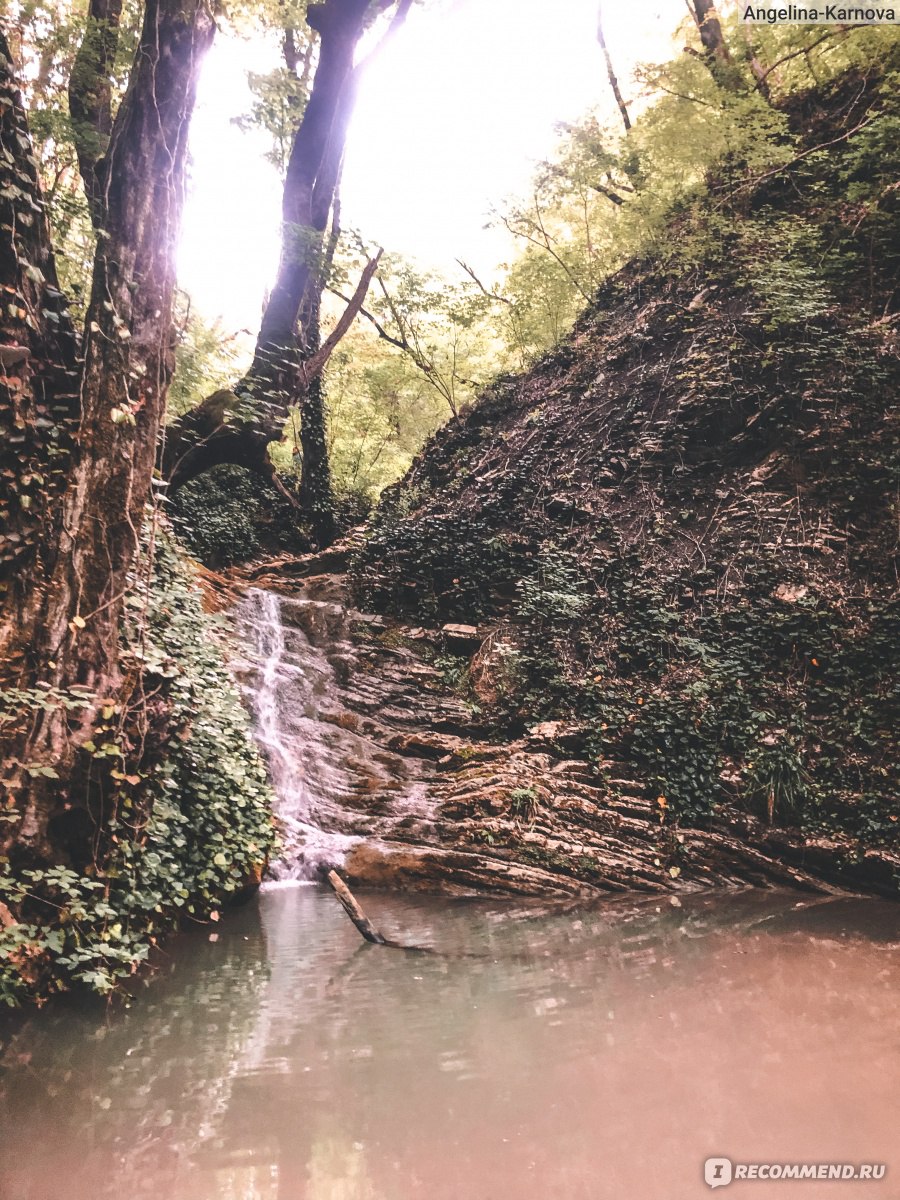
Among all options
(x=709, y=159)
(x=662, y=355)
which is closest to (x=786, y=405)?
(x=662, y=355)

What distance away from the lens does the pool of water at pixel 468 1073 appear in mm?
2486

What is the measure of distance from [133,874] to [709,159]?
1322cm

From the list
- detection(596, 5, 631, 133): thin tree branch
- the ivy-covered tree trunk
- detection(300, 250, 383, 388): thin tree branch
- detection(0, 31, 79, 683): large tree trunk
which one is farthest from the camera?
Answer: detection(596, 5, 631, 133): thin tree branch

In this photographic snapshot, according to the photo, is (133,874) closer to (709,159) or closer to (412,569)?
(412,569)

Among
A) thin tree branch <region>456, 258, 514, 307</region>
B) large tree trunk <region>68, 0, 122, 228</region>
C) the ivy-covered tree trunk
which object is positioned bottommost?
the ivy-covered tree trunk

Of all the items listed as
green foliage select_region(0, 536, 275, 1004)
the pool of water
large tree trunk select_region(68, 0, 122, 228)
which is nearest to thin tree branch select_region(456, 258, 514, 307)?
large tree trunk select_region(68, 0, 122, 228)

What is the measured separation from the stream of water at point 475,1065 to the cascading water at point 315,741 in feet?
7.36

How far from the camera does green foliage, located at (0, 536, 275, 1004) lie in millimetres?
3859

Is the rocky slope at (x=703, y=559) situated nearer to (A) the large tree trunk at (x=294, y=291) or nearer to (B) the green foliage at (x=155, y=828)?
(B) the green foliage at (x=155, y=828)

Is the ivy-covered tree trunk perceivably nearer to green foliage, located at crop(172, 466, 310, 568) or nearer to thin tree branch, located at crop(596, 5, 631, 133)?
green foliage, located at crop(172, 466, 310, 568)

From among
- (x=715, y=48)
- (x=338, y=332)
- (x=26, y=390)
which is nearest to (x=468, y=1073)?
(x=26, y=390)

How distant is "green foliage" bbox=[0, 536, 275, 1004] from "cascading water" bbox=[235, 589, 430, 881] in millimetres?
1876

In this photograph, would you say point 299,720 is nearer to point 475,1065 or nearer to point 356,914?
point 356,914

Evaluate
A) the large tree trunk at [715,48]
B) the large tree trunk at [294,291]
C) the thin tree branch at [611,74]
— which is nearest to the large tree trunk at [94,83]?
the large tree trunk at [294,291]
